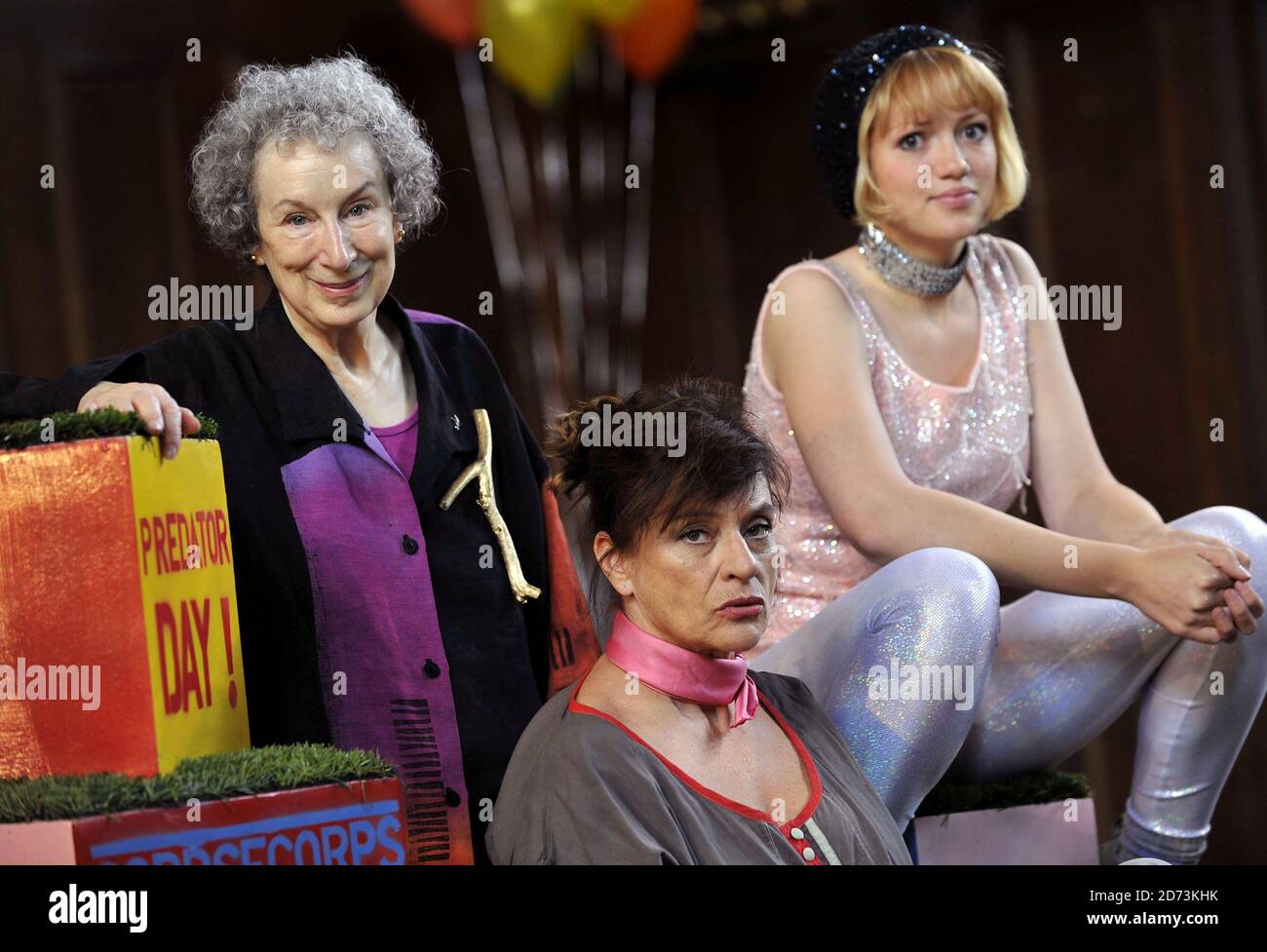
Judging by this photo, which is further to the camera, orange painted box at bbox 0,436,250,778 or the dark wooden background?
the dark wooden background

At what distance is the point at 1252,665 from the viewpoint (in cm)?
225

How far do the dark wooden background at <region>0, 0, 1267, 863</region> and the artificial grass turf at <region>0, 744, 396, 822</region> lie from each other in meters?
1.39

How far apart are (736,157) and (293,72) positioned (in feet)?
7.99

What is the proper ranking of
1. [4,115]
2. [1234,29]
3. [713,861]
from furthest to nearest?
[1234,29] → [4,115] → [713,861]

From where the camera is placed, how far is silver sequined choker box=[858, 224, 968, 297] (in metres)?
2.51

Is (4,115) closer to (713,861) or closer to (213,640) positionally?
(213,640)

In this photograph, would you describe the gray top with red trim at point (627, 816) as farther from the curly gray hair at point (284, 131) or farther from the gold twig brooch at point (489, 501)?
the curly gray hair at point (284, 131)

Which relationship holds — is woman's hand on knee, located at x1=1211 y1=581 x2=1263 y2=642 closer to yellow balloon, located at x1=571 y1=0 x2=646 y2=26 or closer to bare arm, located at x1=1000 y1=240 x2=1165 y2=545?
bare arm, located at x1=1000 y1=240 x2=1165 y2=545

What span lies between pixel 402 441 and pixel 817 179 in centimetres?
240

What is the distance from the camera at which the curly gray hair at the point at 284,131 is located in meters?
2.14

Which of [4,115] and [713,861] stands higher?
[4,115]

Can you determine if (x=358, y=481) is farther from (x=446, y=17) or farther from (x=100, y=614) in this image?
(x=446, y=17)

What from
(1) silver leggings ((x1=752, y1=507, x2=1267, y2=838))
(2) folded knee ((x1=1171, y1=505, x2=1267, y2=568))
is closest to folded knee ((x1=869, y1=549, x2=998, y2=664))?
(1) silver leggings ((x1=752, y1=507, x2=1267, y2=838))
